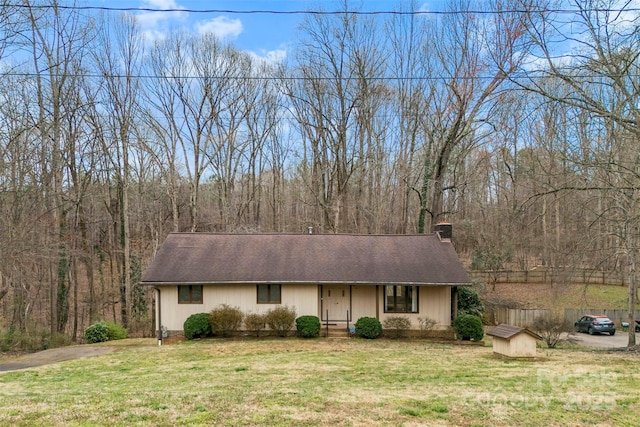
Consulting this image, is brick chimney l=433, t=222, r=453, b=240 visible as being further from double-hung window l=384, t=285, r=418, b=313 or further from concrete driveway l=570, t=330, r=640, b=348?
concrete driveway l=570, t=330, r=640, b=348

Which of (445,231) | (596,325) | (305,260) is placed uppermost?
(445,231)

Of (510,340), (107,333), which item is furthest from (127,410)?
(107,333)

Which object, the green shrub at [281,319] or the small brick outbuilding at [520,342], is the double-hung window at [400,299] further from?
the small brick outbuilding at [520,342]

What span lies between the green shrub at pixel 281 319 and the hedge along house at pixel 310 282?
43cm

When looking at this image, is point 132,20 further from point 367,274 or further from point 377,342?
point 377,342

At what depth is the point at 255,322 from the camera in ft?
57.7

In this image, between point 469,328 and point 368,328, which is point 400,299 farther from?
point 469,328

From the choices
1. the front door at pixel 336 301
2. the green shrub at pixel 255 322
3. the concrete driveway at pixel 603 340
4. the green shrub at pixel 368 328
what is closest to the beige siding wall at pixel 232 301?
the green shrub at pixel 255 322

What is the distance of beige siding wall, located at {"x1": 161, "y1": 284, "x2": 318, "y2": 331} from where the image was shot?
59.0ft

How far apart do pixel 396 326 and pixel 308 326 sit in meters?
3.53

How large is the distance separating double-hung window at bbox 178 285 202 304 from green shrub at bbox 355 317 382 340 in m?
6.40

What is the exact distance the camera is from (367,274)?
59.8ft

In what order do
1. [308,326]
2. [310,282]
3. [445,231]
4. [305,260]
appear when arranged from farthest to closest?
[445,231] < [305,260] < [310,282] < [308,326]

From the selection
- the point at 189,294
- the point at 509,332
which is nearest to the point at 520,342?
the point at 509,332
